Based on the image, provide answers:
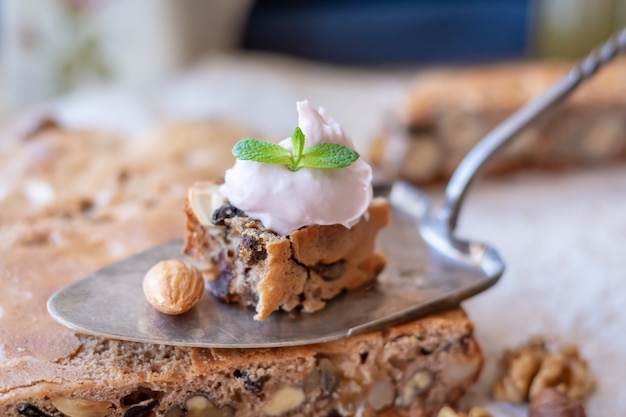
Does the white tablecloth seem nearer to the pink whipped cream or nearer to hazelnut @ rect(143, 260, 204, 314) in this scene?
the pink whipped cream

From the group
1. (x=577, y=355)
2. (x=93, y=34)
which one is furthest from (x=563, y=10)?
(x=577, y=355)

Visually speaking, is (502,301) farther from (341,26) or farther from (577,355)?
(341,26)

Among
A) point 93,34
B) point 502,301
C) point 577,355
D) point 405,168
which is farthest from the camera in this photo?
point 93,34

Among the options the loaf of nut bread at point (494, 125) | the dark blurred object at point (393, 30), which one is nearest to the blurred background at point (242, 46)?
the dark blurred object at point (393, 30)

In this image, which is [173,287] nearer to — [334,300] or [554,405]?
[334,300]

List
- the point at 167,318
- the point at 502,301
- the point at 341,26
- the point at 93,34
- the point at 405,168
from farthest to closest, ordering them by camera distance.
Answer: the point at 341,26, the point at 93,34, the point at 405,168, the point at 502,301, the point at 167,318

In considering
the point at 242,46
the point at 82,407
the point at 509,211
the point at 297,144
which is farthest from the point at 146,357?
the point at 242,46

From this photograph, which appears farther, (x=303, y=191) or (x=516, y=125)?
(x=516, y=125)
